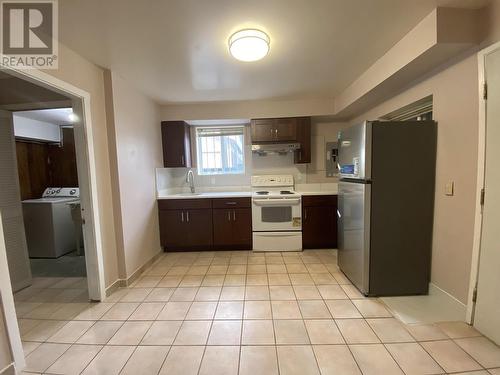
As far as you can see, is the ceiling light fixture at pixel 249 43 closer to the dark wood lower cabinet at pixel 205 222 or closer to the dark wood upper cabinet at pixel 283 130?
the dark wood upper cabinet at pixel 283 130

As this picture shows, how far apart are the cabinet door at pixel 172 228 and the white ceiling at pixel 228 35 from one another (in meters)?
1.86

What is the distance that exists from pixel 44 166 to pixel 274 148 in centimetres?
419

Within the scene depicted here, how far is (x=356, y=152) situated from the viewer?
2.22 metres

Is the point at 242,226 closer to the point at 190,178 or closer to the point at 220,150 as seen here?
the point at 190,178

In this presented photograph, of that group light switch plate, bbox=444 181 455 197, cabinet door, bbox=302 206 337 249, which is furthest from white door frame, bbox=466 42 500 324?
cabinet door, bbox=302 206 337 249

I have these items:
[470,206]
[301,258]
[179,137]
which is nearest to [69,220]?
[179,137]

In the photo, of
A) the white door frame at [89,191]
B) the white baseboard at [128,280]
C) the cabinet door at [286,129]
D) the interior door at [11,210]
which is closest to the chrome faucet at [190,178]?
the white baseboard at [128,280]

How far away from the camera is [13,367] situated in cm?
144

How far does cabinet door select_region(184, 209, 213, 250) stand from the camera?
3.53 metres

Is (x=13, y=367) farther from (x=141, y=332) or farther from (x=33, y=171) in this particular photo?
(x=33, y=171)

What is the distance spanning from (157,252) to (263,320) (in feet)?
7.10

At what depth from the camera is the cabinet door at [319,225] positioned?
11.4 feet

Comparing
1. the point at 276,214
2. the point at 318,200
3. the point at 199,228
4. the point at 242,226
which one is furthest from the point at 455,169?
the point at 199,228

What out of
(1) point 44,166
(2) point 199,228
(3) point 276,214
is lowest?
(2) point 199,228
